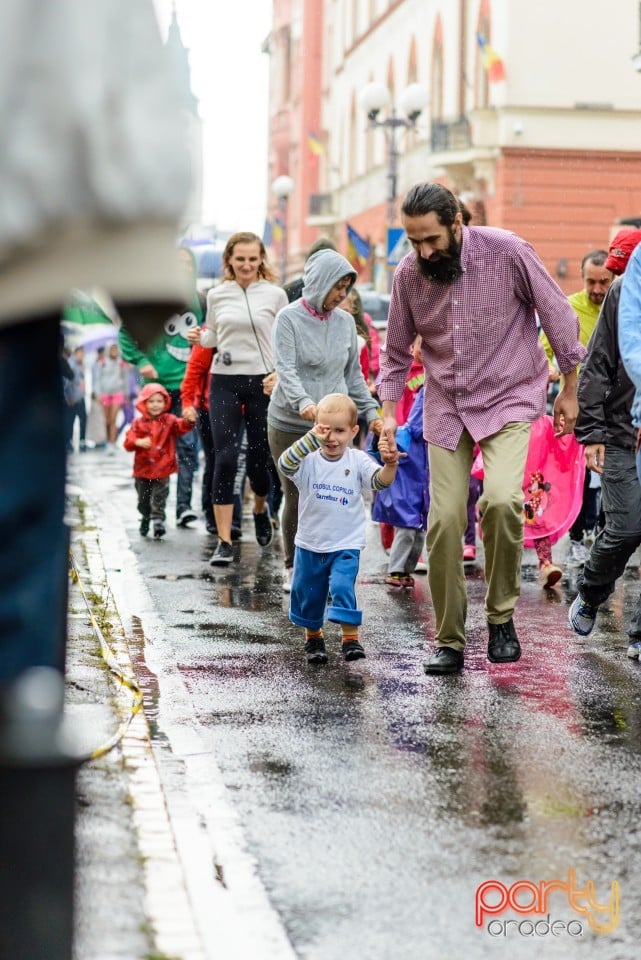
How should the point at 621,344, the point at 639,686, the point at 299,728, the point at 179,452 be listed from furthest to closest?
the point at 179,452
the point at 639,686
the point at 621,344
the point at 299,728

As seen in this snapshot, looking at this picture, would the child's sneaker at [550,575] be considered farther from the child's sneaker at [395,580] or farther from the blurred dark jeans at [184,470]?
the blurred dark jeans at [184,470]

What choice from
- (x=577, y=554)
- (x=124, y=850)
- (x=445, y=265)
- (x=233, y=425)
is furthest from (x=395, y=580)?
(x=124, y=850)

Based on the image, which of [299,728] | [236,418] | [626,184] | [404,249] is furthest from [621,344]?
[626,184]

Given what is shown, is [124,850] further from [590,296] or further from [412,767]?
[590,296]

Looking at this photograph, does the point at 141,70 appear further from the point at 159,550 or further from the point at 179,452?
the point at 179,452

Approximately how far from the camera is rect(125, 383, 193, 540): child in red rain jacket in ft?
43.9

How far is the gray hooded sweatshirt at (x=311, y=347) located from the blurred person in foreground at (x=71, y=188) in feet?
21.9

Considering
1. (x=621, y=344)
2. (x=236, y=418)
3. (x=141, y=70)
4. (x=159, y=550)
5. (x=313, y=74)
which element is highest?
(x=313, y=74)

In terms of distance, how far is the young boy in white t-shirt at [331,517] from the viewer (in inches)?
302

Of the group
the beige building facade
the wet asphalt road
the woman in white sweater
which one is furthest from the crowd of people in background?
the beige building facade

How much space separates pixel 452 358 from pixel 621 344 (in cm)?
98

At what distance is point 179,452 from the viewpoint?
14.7 meters

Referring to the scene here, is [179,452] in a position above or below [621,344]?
below

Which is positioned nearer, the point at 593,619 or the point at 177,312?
the point at 177,312
